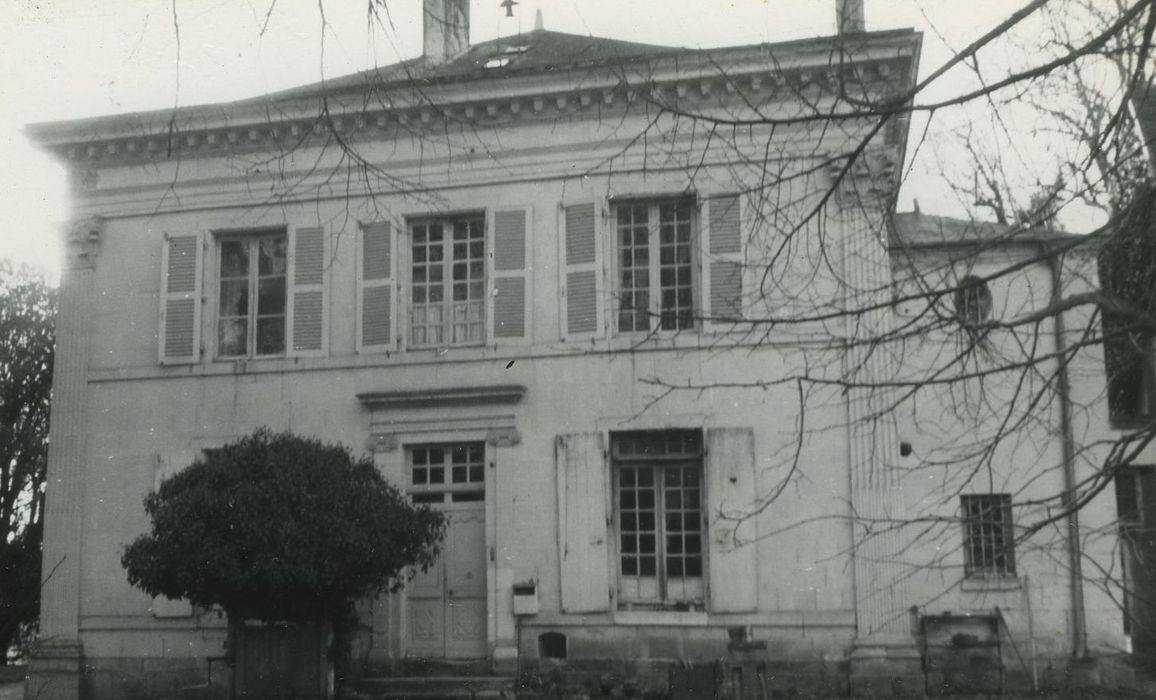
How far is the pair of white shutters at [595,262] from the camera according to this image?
46.2ft

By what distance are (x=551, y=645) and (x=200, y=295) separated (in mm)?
6102

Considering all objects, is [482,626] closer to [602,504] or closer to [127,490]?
[602,504]

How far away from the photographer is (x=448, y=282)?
1496 cm

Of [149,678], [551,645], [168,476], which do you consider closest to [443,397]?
[551,645]

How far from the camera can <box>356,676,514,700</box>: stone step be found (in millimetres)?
13195

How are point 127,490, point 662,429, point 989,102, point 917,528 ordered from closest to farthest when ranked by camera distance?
1. point 989,102
2. point 917,528
3. point 662,429
4. point 127,490

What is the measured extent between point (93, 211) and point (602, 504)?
7.69 m

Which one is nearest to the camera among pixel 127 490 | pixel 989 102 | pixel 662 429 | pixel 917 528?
pixel 989 102

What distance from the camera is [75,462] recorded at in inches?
615

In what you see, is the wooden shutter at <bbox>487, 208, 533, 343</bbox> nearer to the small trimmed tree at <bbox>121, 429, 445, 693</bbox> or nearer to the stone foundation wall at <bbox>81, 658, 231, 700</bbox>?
the small trimmed tree at <bbox>121, 429, 445, 693</bbox>

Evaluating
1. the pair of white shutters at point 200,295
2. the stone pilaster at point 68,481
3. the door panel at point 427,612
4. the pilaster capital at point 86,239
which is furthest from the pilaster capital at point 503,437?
the pilaster capital at point 86,239

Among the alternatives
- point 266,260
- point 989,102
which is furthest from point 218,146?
point 989,102

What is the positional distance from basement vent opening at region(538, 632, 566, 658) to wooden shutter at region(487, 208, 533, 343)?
3.33 meters

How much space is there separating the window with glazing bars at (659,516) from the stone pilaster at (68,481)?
264 inches
